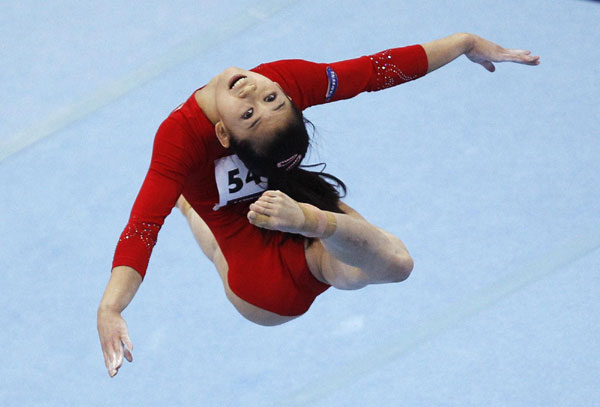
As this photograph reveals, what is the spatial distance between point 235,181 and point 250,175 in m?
0.04

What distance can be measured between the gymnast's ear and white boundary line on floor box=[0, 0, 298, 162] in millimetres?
1541

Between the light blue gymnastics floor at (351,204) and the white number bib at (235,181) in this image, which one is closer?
the white number bib at (235,181)

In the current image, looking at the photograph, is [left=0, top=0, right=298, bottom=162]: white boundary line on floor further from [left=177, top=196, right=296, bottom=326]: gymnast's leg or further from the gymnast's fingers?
the gymnast's fingers

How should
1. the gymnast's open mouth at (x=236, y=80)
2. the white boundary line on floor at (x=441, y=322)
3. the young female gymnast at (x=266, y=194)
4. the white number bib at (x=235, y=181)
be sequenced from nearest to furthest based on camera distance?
the young female gymnast at (x=266, y=194), the gymnast's open mouth at (x=236, y=80), the white number bib at (x=235, y=181), the white boundary line on floor at (x=441, y=322)

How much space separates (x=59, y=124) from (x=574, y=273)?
1.77 metres

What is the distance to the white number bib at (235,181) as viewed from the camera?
206 centimetres

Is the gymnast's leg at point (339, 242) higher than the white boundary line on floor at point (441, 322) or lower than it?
higher

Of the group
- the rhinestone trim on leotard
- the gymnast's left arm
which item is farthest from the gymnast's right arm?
the gymnast's left arm

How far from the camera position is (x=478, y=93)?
10.8ft

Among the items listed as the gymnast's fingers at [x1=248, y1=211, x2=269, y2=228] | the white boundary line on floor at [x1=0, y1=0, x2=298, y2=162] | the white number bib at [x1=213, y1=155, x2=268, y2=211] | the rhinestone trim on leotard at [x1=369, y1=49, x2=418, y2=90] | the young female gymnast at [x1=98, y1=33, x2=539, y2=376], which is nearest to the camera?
the gymnast's fingers at [x1=248, y1=211, x2=269, y2=228]

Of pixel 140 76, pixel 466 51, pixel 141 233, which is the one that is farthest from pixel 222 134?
pixel 140 76

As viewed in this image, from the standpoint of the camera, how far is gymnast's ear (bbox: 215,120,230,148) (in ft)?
6.49

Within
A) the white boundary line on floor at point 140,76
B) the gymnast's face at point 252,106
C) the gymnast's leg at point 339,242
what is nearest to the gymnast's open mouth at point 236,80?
the gymnast's face at point 252,106

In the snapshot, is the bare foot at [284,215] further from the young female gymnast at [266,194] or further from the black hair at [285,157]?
the black hair at [285,157]
